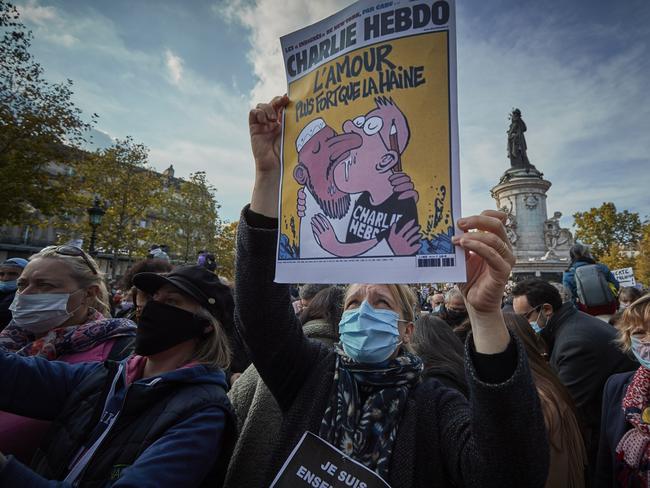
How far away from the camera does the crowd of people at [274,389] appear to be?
127 cm

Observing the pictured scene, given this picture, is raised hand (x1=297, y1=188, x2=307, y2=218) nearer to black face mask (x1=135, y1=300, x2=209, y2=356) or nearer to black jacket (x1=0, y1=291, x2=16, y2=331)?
black face mask (x1=135, y1=300, x2=209, y2=356)

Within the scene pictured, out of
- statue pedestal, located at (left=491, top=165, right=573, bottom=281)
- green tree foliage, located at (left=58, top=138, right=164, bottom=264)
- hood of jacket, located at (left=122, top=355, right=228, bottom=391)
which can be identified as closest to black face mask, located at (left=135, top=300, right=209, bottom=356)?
hood of jacket, located at (left=122, top=355, right=228, bottom=391)

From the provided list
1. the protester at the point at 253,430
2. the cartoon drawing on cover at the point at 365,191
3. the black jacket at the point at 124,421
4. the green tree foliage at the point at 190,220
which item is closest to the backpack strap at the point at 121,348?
the black jacket at the point at 124,421

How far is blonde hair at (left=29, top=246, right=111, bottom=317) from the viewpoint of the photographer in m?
2.78

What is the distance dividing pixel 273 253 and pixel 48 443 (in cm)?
140

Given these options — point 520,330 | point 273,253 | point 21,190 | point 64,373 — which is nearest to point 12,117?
point 21,190

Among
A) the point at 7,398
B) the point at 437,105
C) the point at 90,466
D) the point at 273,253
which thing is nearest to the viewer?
the point at 437,105

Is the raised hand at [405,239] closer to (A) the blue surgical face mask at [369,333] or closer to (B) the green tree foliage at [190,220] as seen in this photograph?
(A) the blue surgical face mask at [369,333]

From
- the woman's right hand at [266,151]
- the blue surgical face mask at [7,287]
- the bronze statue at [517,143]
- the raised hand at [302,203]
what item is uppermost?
the bronze statue at [517,143]

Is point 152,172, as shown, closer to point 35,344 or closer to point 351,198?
point 35,344

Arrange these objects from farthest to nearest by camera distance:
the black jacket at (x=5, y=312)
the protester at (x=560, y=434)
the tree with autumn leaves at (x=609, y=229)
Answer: the tree with autumn leaves at (x=609, y=229), the black jacket at (x=5, y=312), the protester at (x=560, y=434)

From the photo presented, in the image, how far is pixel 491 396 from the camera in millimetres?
1213

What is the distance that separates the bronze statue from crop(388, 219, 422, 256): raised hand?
31.7 m

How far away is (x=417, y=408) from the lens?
5.53 feet
